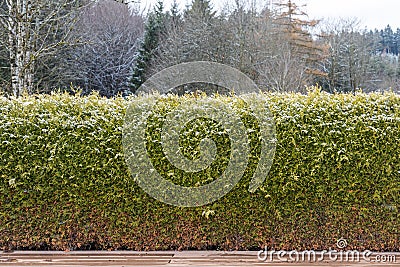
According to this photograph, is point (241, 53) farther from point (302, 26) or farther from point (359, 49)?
point (359, 49)

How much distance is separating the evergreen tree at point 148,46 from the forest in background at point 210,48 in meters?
0.04

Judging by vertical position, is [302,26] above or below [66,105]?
above

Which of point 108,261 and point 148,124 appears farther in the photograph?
point 148,124

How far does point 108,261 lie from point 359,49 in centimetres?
1809

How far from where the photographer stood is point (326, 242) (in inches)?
99.4

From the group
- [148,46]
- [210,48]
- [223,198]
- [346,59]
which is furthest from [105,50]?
[223,198]

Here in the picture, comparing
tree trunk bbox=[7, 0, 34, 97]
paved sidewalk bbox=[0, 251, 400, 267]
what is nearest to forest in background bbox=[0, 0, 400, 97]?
tree trunk bbox=[7, 0, 34, 97]

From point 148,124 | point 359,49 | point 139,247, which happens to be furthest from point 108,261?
point 359,49

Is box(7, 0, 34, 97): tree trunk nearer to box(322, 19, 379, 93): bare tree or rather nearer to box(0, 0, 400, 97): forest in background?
box(0, 0, 400, 97): forest in background

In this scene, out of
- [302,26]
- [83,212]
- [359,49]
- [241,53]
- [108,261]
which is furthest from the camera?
[359,49]

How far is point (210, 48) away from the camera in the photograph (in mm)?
13078

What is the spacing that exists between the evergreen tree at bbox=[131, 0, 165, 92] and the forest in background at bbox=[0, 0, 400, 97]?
0.04 meters

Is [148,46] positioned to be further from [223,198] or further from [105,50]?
[223,198]

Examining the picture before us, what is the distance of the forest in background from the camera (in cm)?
1273
